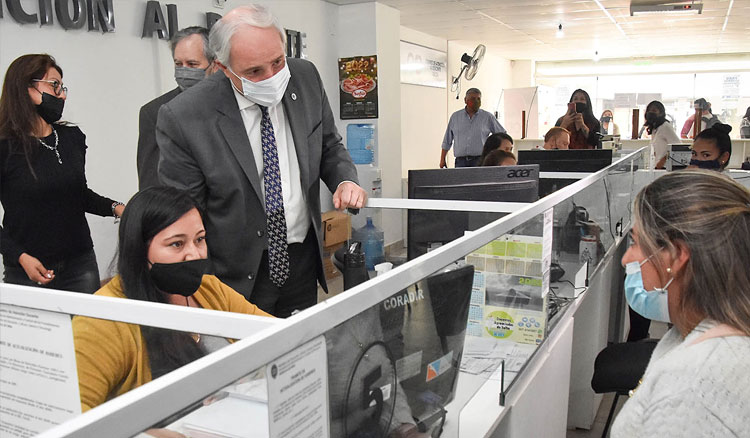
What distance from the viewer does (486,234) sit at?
1284 mm

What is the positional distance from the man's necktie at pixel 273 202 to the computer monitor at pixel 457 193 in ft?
1.43

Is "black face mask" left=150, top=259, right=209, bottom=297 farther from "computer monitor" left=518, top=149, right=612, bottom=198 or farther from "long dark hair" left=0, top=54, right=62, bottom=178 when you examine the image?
"computer monitor" left=518, top=149, right=612, bottom=198

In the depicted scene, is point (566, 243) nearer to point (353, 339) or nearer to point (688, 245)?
point (688, 245)

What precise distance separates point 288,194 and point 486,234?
649mm

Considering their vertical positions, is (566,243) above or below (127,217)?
below

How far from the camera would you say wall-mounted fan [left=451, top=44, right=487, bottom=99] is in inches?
334

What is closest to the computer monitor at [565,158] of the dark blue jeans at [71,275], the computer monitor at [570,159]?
the computer monitor at [570,159]

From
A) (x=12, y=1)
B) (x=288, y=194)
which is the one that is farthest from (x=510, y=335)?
(x=12, y=1)

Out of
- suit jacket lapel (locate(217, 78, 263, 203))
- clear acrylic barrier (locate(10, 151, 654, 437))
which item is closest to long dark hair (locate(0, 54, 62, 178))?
suit jacket lapel (locate(217, 78, 263, 203))

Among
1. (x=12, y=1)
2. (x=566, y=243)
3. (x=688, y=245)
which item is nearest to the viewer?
(x=688, y=245)

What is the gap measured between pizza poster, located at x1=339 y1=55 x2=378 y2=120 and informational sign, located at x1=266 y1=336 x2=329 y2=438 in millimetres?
5066

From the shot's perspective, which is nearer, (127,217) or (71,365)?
(71,365)

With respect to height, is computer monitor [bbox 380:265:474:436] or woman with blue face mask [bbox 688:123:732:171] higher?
woman with blue face mask [bbox 688:123:732:171]

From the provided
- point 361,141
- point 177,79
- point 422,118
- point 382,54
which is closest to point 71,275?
point 177,79
